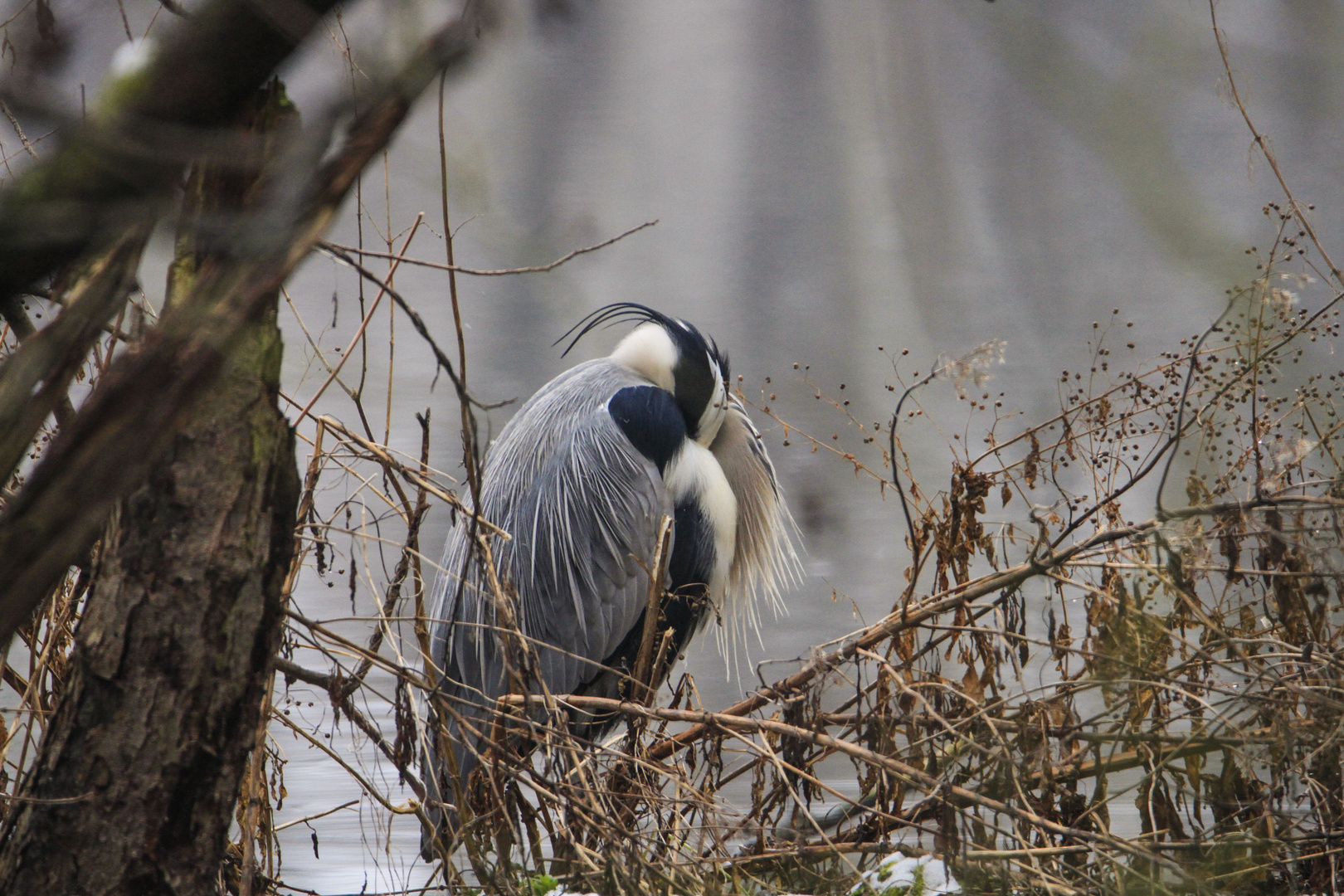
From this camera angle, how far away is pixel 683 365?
1904 millimetres

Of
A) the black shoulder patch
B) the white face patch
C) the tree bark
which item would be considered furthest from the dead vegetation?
the white face patch

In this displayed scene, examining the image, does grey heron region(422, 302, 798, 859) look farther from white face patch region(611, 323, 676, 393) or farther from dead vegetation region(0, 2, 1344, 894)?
dead vegetation region(0, 2, 1344, 894)

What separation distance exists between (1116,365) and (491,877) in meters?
2.48

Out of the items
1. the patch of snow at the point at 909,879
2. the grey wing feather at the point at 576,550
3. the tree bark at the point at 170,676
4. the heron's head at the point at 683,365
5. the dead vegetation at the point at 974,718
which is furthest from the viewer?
the heron's head at the point at 683,365

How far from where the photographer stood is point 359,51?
19.1 inches

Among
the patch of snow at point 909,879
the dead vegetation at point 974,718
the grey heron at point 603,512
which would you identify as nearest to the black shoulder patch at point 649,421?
the grey heron at point 603,512

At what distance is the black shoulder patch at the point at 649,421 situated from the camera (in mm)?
1824

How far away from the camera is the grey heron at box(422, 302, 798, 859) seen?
180 cm

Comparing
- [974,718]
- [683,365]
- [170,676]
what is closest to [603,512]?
[683,365]

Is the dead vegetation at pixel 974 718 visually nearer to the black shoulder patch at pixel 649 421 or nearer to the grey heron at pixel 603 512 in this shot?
the grey heron at pixel 603 512

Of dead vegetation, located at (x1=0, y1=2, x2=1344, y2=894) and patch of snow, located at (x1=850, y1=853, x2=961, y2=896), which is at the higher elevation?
dead vegetation, located at (x1=0, y1=2, x2=1344, y2=894)

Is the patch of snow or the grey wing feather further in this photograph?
the grey wing feather

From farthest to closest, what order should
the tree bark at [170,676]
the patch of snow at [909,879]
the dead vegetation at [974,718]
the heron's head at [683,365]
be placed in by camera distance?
the heron's head at [683,365] → the patch of snow at [909,879] → the dead vegetation at [974,718] → the tree bark at [170,676]

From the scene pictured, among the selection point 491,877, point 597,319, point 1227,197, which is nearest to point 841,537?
point 597,319
